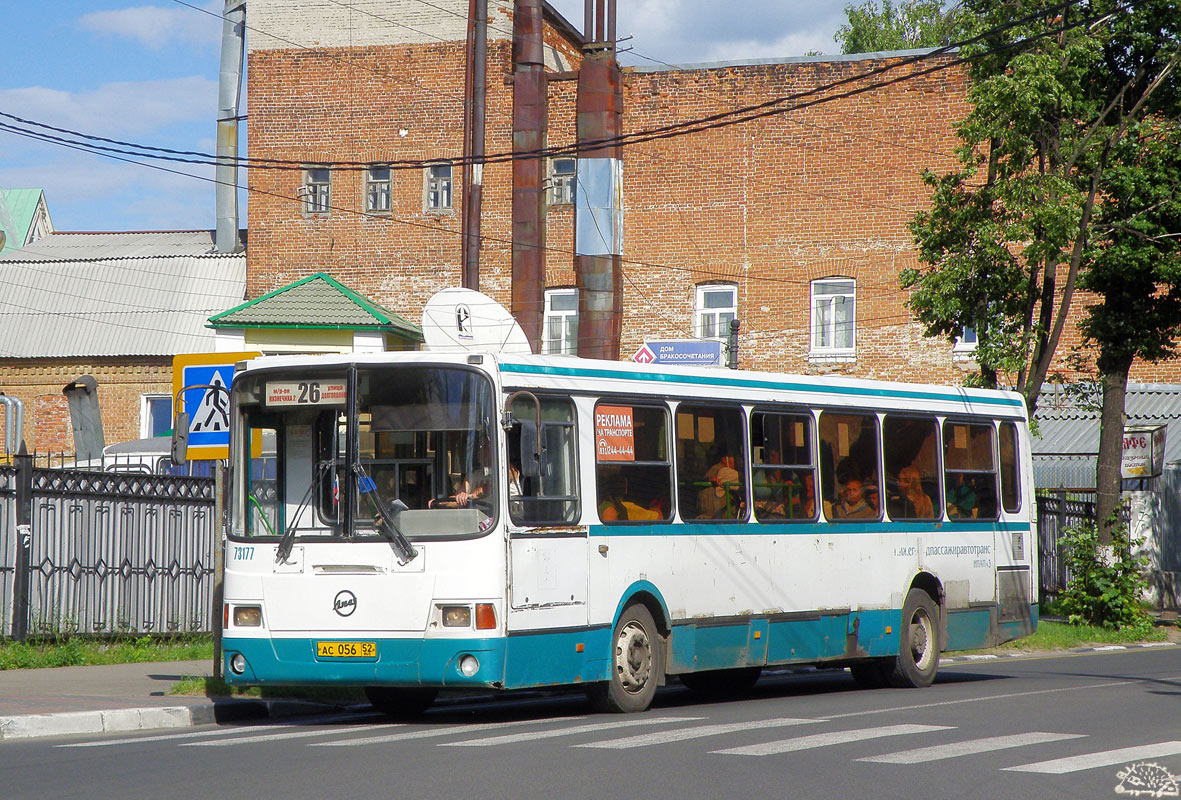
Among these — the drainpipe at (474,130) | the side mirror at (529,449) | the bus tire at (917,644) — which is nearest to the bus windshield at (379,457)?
the side mirror at (529,449)

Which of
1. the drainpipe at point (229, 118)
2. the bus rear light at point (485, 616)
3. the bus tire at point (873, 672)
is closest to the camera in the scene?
the bus rear light at point (485, 616)

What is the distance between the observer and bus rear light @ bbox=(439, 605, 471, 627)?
1070cm

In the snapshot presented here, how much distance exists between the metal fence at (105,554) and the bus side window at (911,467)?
6.66 m

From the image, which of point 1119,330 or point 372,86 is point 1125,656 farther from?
point 372,86

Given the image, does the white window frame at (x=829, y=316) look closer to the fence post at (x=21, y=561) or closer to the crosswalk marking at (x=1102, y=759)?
the fence post at (x=21, y=561)

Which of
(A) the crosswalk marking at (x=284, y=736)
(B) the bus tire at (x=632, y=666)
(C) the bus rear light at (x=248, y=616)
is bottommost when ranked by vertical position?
(A) the crosswalk marking at (x=284, y=736)

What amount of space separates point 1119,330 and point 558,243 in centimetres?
1544

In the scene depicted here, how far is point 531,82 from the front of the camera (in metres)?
36.5

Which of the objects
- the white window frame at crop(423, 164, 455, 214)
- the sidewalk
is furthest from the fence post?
the white window frame at crop(423, 164, 455, 214)

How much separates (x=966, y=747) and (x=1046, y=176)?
12887mm

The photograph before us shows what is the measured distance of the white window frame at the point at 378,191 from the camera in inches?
1510

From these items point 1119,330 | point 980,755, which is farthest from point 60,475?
point 1119,330

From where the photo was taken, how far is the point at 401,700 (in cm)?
1230

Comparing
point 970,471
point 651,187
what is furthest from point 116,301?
point 970,471
